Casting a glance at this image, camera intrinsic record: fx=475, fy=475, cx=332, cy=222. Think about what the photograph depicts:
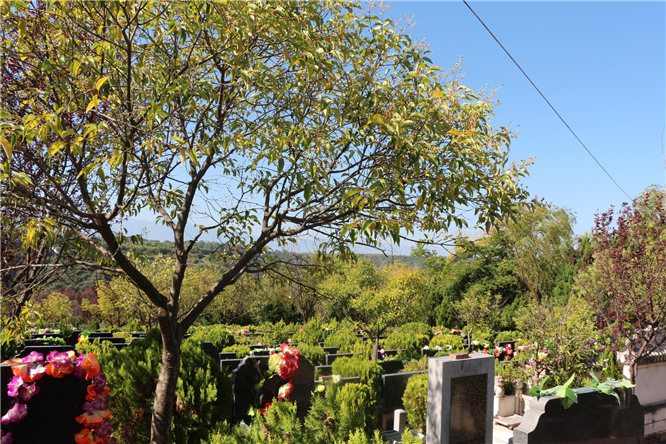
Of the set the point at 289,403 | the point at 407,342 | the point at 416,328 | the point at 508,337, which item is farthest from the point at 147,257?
the point at 508,337

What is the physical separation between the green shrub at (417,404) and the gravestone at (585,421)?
2688mm

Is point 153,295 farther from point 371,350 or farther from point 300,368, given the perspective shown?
point 371,350

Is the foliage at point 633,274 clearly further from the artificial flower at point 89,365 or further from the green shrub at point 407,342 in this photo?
the artificial flower at point 89,365

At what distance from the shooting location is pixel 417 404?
345 inches

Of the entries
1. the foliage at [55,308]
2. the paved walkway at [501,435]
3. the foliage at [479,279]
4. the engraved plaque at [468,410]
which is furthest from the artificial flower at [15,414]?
the foliage at [479,279]

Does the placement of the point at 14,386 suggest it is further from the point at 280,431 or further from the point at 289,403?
the point at 289,403

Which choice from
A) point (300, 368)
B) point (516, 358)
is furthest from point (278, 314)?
point (300, 368)

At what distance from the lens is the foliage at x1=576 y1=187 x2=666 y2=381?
9.23 meters

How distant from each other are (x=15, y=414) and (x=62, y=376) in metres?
0.51

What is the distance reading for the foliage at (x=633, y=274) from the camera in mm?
9234

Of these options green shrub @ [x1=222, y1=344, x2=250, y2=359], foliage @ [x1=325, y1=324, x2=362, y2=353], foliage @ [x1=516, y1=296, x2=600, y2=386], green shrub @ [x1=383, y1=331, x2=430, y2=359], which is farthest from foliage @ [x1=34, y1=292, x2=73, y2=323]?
foliage @ [x1=516, y1=296, x2=600, y2=386]

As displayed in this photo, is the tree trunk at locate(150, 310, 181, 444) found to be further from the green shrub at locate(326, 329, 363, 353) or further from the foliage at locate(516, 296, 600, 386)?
the green shrub at locate(326, 329, 363, 353)

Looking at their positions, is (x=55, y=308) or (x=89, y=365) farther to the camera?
(x=55, y=308)

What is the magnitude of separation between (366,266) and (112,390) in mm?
11020
